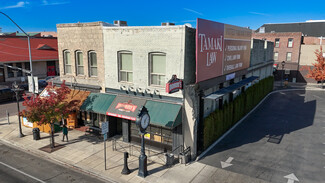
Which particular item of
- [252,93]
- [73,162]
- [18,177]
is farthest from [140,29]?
[252,93]

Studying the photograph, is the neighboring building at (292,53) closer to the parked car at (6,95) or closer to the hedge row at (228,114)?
the hedge row at (228,114)

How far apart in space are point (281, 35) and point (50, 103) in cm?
5389

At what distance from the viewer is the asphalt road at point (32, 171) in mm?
14142

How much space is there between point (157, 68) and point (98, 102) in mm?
5891

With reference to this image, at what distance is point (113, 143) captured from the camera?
1809cm

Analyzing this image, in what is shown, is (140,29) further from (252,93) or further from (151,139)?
(252,93)

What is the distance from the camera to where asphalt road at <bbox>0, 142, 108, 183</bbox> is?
557 inches

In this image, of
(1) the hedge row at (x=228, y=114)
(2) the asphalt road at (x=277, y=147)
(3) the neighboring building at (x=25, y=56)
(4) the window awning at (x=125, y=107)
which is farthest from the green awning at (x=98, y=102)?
(3) the neighboring building at (x=25, y=56)

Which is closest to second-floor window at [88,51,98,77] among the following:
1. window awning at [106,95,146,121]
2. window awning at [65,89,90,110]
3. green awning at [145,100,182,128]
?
window awning at [65,89,90,110]

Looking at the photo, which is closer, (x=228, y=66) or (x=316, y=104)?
(x=228, y=66)

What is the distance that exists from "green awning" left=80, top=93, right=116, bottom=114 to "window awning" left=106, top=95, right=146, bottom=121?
0.59 meters

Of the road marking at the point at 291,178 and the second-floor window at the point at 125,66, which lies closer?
the road marking at the point at 291,178

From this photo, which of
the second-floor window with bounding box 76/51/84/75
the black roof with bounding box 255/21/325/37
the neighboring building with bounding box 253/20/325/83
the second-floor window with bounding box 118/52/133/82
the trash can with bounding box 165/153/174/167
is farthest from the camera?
the black roof with bounding box 255/21/325/37

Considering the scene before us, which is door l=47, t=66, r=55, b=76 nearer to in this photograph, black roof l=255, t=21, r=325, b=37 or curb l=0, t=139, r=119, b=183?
curb l=0, t=139, r=119, b=183
